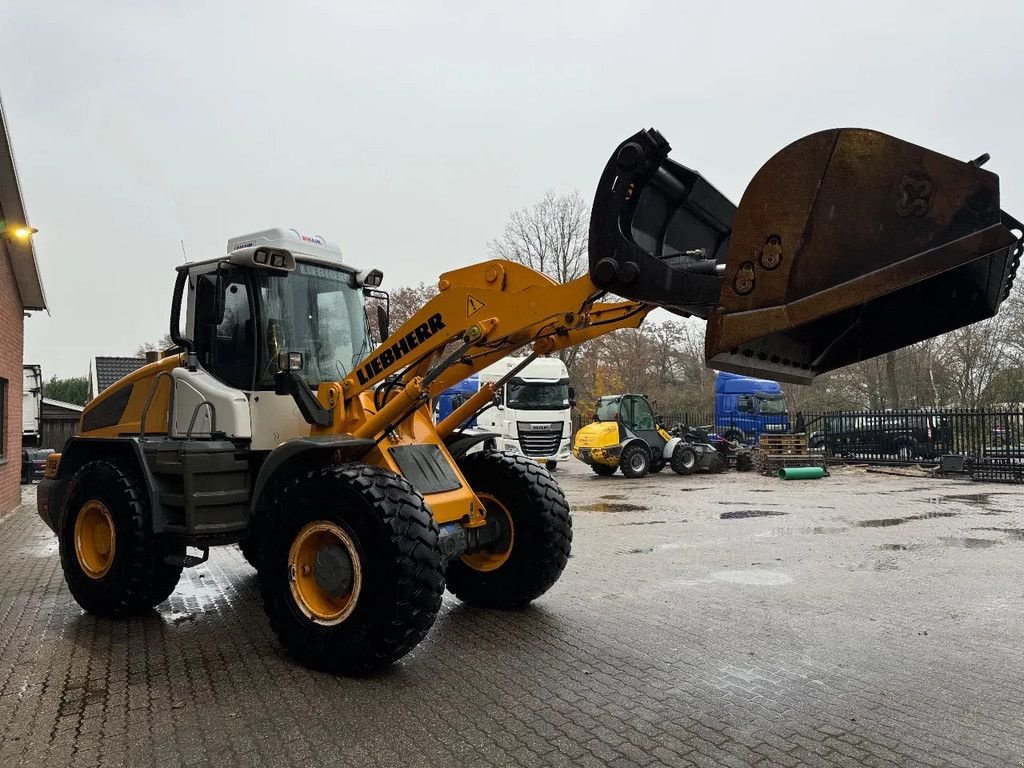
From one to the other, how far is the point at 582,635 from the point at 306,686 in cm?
192

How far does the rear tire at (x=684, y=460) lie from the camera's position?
21.0m

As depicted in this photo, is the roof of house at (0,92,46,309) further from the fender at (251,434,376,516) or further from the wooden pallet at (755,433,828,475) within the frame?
the wooden pallet at (755,433,828,475)

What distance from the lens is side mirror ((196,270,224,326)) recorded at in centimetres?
549

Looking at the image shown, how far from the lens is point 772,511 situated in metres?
12.8

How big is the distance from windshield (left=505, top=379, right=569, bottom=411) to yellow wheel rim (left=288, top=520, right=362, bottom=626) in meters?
17.3

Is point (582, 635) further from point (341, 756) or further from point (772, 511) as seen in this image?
point (772, 511)

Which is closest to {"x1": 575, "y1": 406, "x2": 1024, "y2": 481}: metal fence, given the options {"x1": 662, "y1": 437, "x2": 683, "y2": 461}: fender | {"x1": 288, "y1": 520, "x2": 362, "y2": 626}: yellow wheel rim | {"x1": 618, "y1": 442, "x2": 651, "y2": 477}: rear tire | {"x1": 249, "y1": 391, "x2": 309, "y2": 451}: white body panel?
{"x1": 662, "y1": 437, "x2": 683, "y2": 461}: fender

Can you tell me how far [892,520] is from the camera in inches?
452

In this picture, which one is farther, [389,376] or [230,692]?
[389,376]

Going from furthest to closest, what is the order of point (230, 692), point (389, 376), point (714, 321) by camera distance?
point (389, 376), point (230, 692), point (714, 321)

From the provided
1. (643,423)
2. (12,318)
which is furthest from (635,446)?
(12,318)

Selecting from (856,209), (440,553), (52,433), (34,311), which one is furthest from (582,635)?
(52,433)

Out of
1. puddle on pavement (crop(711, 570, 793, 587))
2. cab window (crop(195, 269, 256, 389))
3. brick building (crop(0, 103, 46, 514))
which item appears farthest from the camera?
brick building (crop(0, 103, 46, 514))

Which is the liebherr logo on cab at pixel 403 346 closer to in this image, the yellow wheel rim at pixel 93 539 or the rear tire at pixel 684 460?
the yellow wheel rim at pixel 93 539
